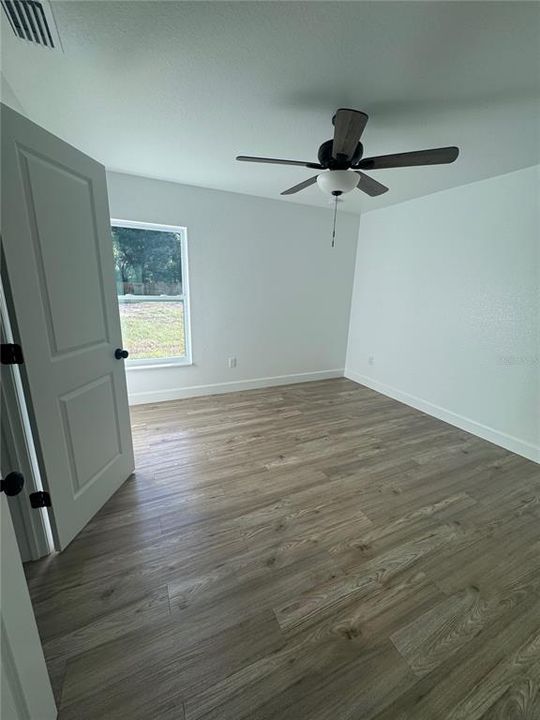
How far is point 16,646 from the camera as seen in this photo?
0.69 metres

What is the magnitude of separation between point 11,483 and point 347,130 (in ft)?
6.24

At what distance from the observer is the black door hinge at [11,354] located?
46.6 inches

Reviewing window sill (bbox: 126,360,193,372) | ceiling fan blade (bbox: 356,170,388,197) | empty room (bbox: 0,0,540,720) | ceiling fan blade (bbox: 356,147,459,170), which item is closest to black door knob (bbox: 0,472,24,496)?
empty room (bbox: 0,0,540,720)

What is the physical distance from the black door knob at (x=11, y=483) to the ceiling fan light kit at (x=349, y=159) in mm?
1722

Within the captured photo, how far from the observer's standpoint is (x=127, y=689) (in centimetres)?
100

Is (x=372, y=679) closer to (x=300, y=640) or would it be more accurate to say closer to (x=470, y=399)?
(x=300, y=640)

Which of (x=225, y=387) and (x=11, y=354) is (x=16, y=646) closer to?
(x=11, y=354)

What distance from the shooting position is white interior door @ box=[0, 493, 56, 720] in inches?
25.6

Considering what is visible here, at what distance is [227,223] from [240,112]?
163 centimetres

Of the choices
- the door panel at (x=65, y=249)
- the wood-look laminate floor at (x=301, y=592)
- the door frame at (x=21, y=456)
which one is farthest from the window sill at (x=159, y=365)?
the door frame at (x=21, y=456)

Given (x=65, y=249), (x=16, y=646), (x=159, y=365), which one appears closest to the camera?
(x=16, y=646)

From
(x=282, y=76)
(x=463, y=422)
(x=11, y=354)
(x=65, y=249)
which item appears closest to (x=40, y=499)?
(x=11, y=354)

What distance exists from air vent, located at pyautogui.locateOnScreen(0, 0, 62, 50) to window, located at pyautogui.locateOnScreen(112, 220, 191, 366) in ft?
5.68

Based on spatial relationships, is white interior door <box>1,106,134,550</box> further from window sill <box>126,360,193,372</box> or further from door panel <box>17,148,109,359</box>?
window sill <box>126,360,193,372</box>
